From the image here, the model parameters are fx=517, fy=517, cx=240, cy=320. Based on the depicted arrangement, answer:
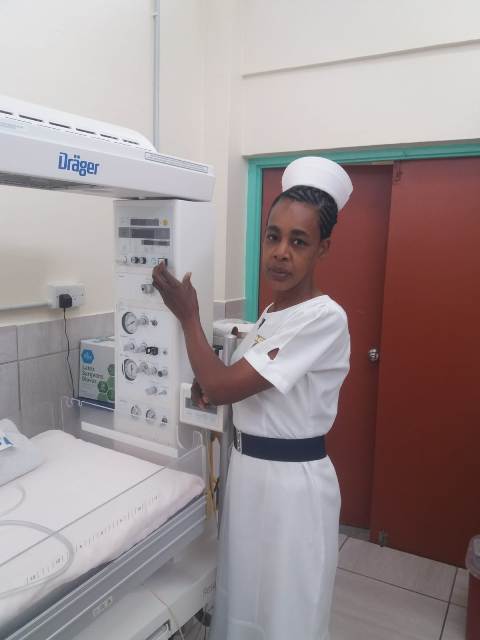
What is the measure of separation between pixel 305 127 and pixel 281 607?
6.50 ft

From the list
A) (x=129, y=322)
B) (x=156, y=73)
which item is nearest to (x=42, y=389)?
(x=129, y=322)

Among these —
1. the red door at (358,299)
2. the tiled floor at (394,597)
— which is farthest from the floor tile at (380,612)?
the red door at (358,299)

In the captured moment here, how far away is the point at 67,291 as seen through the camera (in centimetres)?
180

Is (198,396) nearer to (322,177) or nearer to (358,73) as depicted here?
(322,177)

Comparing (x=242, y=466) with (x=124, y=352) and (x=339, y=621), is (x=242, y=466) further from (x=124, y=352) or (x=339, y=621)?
(x=339, y=621)

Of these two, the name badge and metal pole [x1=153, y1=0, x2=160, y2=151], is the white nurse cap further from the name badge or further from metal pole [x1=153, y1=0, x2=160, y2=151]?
metal pole [x1=153, y1=0, x2=160, y2=151]

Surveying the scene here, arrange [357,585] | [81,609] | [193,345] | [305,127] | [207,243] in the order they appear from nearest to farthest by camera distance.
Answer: [81,609] → [193,345] → [207,243] → [357,585] → [305,127]

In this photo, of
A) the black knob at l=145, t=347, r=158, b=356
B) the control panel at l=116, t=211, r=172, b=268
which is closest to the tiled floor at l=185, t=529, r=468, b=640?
the black knob at l=145, t=347, r=158, b=356

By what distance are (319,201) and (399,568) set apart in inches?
73.9

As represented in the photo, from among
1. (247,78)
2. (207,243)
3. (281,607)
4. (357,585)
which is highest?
(247,78)

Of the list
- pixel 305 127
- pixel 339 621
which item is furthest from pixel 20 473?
pixel 305 127

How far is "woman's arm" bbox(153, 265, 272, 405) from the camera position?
1101 millimetres

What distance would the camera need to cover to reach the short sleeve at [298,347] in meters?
1.10

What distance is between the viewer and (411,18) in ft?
6.92
